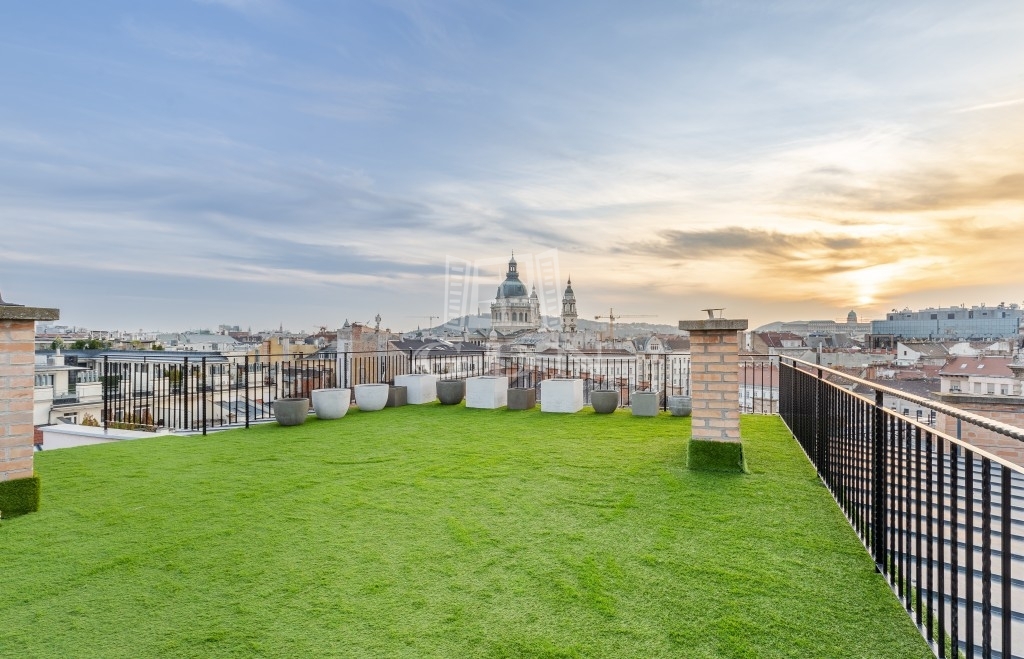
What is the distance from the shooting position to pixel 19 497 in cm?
347

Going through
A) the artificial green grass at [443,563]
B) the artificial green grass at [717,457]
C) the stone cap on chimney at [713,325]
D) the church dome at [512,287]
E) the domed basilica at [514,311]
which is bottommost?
the artificial green grass at [443,563]

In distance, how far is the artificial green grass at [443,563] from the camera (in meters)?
1.96

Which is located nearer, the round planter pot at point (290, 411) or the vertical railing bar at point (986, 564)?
the vertical railing bar at point (986, 564)

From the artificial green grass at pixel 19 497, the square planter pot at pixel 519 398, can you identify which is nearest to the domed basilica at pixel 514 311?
the square planter pot at pixel 519 398

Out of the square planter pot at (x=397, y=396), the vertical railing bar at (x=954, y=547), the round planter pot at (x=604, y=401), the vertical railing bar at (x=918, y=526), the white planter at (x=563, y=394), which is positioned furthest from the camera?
the square planter pot at (x=397, y=396)

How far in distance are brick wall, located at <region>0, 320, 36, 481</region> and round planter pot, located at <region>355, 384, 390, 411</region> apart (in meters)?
5.11

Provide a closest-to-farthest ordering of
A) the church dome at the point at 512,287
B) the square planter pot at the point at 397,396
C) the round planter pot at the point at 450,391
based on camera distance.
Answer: the square planter pot at the point at 397,396, the round planter pot at the point at 450,391, the church dome at the point at 512,287

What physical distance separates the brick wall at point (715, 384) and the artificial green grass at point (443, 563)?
1.54 feet

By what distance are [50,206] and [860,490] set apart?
1574cm

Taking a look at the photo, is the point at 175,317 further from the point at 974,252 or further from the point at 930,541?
the point at 974,252

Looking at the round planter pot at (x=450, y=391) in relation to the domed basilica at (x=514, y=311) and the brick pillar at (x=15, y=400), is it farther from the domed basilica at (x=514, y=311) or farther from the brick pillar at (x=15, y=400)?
the domed basilica at (x=514, y=311)

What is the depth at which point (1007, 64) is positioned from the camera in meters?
6.11

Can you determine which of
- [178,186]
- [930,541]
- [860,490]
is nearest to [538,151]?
[178,186]

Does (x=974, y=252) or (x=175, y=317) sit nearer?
(x=974, y=252)
